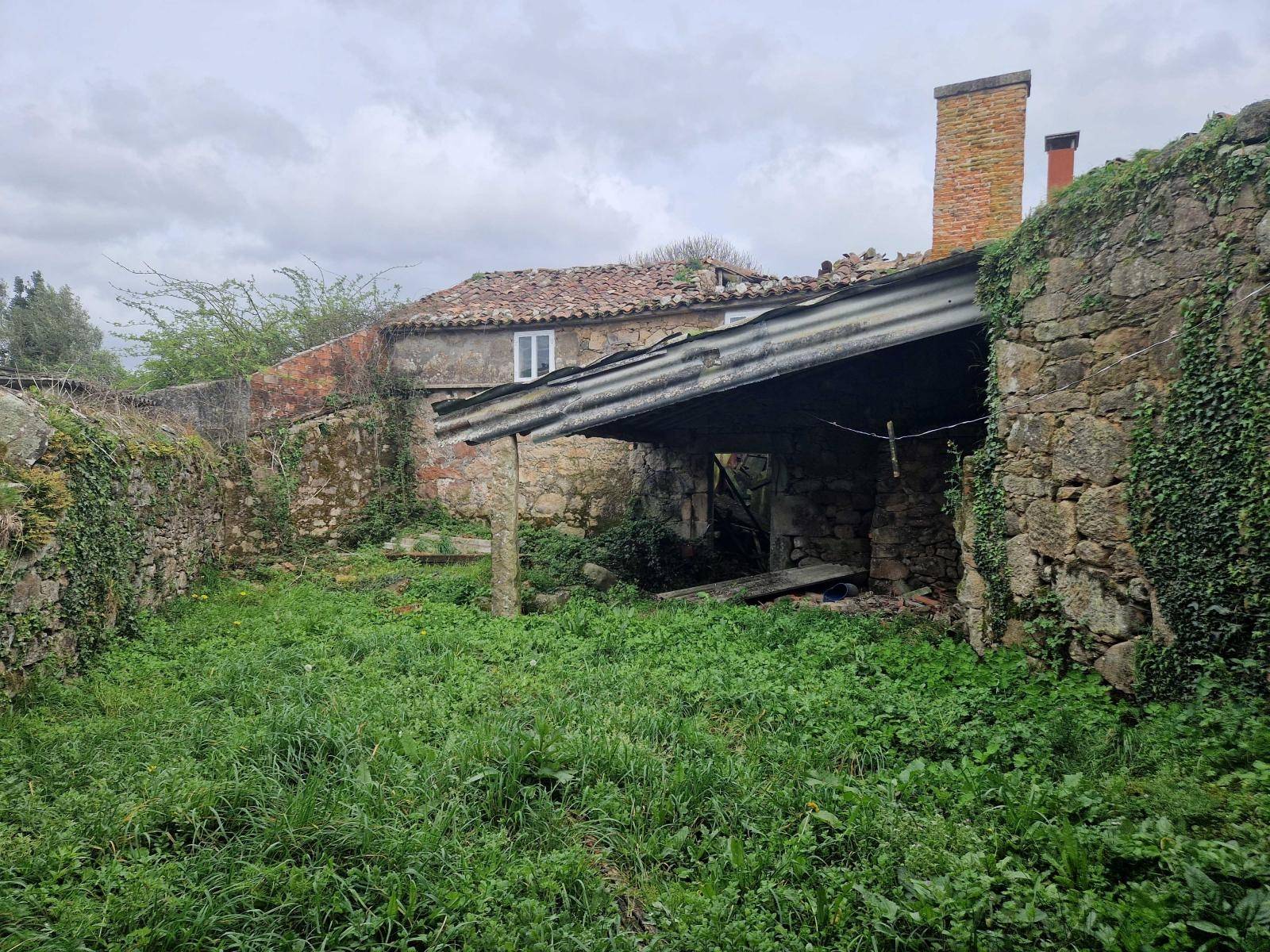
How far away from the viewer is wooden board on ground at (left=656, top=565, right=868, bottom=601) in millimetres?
8594

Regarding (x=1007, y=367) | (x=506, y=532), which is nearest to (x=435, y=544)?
(x=506, y=532)

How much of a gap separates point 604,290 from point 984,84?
852 centimetres

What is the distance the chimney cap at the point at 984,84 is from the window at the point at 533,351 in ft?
26.8

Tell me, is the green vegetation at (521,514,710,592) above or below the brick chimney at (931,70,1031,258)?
below

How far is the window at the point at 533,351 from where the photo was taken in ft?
48.9

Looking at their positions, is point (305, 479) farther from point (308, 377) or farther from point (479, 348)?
point (479, 348)

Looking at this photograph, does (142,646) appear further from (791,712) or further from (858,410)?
(858,410)

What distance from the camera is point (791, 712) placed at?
4570mm

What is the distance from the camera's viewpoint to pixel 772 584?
905 cm

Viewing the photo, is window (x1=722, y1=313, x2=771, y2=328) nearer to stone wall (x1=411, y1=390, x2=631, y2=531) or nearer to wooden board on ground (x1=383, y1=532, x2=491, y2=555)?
stone wall (x1=411, y1=390, x2=631, y2=531)

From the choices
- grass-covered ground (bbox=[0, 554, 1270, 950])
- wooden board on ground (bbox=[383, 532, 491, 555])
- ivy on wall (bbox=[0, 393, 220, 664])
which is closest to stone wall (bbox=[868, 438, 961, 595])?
grass-covered ground (bbox=[0, 554, 1270, 950])

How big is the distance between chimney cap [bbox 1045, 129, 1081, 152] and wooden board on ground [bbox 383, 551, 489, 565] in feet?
31.5

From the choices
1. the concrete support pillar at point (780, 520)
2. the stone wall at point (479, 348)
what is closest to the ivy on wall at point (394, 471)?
the stone wall at point (479, 348)

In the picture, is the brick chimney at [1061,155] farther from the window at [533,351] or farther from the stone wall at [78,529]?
the stone wall at [78,529]
